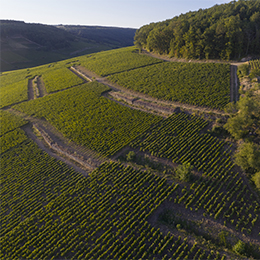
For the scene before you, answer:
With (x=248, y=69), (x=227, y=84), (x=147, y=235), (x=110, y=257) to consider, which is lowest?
(x=110, y=257)

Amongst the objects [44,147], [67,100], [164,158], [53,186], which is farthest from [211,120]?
[67,100]

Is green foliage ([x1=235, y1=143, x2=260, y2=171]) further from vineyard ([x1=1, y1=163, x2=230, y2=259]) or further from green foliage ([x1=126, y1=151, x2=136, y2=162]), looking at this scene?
green foliage ([x1=126, y1=151, x2=136, y2=162])

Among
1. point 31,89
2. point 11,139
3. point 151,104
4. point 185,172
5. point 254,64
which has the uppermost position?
point 254,64

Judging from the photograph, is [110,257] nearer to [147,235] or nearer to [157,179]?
[147,235]

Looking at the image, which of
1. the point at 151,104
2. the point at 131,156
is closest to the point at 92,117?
the point at 151,104

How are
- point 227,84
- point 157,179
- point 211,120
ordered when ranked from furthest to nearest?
point 227,84
point 211,120
point 157,179

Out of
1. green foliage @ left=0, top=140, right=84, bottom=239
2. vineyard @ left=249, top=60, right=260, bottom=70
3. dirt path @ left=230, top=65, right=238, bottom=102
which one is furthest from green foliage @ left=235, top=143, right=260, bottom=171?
vineyard @ left=249, top=60, right=260, bottom=70

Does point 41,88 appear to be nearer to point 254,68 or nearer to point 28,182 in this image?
point 28,182
